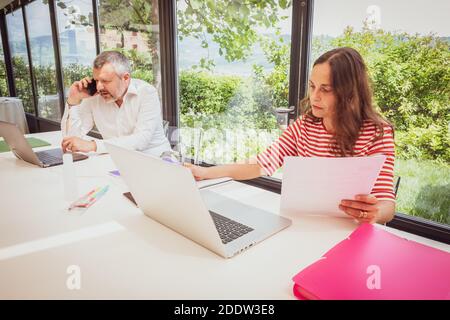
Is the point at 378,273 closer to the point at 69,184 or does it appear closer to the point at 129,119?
the point at 69,184

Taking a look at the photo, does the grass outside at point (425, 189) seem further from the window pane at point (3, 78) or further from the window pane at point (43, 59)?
the window pane at point (3, 78)

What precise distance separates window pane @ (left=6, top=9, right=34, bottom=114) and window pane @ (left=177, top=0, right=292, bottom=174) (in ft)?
14.9

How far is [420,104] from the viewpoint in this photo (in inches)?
73.5

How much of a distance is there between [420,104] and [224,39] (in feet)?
5.28

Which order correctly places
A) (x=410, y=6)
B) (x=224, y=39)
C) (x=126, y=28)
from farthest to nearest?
(x=126, y=28)
(x=224, y=39)
(x=410, y=6)

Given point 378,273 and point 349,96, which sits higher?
point 349,96

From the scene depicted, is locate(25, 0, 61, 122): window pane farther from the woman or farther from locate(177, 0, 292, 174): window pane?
the woman

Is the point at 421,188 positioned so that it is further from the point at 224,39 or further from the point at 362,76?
the point at 224,39

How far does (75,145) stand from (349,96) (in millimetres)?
1516

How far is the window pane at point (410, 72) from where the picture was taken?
176cm

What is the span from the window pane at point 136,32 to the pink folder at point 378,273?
8.75 feet

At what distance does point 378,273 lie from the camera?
740 millimetres

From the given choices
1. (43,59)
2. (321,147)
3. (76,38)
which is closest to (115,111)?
(321,147)

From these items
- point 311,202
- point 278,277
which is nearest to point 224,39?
point 311,202
